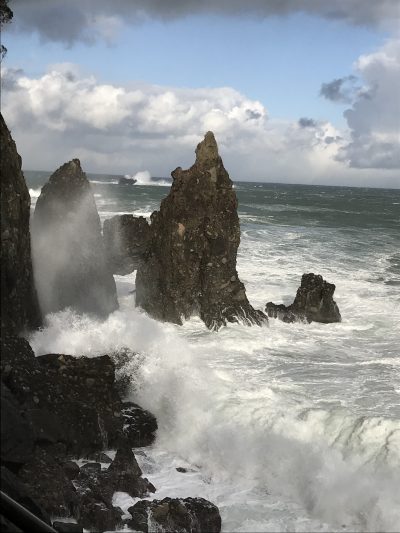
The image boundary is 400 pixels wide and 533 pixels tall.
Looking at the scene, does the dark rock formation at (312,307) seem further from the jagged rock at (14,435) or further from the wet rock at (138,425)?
the jagged rock at (14,435)

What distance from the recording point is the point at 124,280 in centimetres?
2723

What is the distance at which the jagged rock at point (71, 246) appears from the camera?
18.5 meters

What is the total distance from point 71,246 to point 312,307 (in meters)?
9.61

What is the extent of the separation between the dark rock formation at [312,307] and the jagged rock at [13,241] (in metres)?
10.7

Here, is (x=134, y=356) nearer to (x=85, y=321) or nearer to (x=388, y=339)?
(x=85, y=321)

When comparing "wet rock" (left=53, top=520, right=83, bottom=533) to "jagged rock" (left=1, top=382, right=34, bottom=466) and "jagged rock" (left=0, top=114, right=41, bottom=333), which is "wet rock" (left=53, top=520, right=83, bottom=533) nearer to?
"jagged rock" (left=1, top=382, right=34, bottom=466)

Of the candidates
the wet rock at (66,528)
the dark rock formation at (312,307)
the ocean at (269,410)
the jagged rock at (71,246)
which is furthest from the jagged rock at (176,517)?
the dark rock formation at (312,307)

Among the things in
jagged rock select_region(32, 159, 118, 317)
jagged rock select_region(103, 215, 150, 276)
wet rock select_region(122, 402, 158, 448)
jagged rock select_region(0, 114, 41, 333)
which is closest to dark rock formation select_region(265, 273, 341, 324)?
jagged rock select_region(32, 159, 118, 317)

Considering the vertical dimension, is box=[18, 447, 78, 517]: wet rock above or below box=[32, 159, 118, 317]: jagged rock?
below

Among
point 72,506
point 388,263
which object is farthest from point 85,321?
point 388,263

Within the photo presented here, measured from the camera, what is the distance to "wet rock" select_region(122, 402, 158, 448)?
13.2m

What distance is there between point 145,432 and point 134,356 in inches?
128

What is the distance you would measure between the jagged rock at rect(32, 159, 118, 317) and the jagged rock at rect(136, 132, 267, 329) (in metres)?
1.87

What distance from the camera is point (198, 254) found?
21.4m
